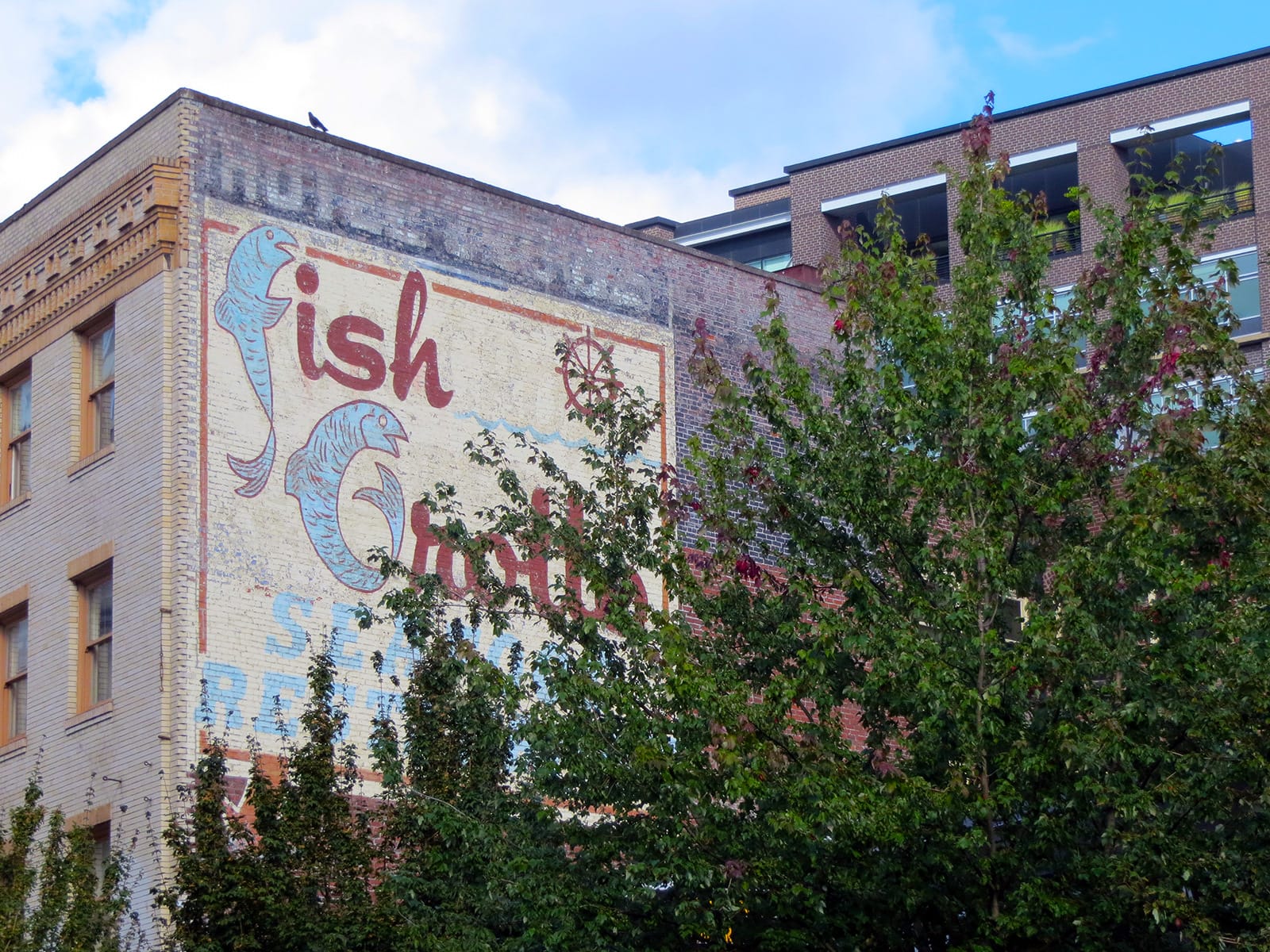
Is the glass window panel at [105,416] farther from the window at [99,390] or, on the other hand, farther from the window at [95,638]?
the window at [95,638]

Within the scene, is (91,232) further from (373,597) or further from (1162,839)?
(1162,839)

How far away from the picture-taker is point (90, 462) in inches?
999

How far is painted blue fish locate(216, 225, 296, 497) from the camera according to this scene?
81.1ft

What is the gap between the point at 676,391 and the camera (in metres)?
29.3

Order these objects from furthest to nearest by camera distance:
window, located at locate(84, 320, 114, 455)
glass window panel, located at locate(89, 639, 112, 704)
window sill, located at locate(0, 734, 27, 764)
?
1. window, located at locate(84, 320, 114, 455)
2. window sill, located at locate(0, 734, 27, 764)
3. glass window panel, located at locate(89, 639, 112, 704)

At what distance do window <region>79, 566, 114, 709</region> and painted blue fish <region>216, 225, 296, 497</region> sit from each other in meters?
2.19

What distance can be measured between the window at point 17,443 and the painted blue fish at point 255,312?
379cm

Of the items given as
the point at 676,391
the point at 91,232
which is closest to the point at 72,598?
the point at 91,232

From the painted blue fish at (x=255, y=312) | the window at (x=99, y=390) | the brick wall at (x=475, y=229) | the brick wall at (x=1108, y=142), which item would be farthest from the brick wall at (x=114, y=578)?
the brick wall at (x=1108, y=142)

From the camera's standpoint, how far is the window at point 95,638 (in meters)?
24.8

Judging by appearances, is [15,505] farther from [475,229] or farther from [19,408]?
[475,229]

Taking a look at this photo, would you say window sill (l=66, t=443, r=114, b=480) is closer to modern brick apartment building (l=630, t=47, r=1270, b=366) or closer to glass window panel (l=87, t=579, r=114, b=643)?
glass window panel (l=87, t=579, r=114, b=643)

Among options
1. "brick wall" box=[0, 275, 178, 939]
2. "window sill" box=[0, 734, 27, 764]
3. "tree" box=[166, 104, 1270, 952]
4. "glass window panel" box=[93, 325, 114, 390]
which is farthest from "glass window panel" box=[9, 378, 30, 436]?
"tree" box=[166, 104, 1270, 952]

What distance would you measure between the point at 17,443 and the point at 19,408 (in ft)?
1.82
